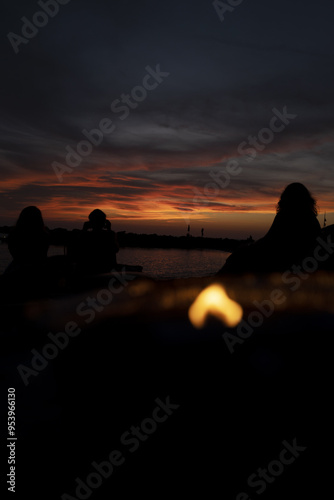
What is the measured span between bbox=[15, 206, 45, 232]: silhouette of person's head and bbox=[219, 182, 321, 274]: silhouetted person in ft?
9.06

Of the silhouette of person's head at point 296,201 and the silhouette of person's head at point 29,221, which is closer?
the silhouette of person's head at point 296,201

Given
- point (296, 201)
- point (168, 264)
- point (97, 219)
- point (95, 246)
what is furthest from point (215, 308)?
point (168, 264)

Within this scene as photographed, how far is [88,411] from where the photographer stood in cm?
133

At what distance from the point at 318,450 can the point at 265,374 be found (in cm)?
34

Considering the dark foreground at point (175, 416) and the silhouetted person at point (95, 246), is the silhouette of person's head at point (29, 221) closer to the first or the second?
the silhouetted person at point (95, 246)

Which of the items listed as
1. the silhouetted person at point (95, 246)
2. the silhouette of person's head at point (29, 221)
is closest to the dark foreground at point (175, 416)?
the silhouette of person's head at point (29, 221)

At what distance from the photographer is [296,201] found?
3.23 metres

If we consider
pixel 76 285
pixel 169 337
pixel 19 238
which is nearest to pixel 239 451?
pixel 169 337

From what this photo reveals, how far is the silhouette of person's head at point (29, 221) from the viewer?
4.70 metres

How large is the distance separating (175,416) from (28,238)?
384 cm

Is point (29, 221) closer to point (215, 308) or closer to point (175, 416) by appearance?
point (215, 308)

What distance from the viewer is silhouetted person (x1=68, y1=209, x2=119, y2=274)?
5.37 metres

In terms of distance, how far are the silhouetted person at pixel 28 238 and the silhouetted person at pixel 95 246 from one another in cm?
65

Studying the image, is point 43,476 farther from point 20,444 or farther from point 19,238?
point 19,238
